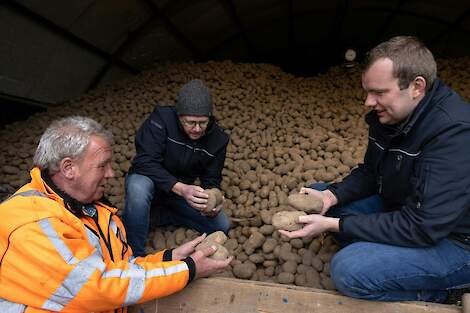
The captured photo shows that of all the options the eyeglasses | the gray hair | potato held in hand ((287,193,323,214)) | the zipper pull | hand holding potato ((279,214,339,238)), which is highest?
the eyeglasses

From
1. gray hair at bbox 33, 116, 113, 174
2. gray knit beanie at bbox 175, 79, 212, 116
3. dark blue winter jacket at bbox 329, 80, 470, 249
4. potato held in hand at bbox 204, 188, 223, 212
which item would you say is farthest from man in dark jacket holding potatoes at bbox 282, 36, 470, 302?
gray hair at bbox 33, 116, 113, 174

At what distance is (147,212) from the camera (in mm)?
2465

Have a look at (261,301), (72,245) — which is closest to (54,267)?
(72,245)

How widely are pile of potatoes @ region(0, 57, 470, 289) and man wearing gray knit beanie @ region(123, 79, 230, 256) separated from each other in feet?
0.59

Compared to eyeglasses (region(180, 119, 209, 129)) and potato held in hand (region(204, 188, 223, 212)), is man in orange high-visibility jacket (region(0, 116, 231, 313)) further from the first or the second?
eyeglasses (region(180, 119, 209, 129))

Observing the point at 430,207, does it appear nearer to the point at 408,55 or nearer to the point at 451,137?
the point at 451,137

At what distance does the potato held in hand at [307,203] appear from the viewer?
2092mm

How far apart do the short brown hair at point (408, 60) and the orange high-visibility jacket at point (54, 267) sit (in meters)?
1.26

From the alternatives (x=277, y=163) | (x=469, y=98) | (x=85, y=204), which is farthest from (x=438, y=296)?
(x=469, y=98)

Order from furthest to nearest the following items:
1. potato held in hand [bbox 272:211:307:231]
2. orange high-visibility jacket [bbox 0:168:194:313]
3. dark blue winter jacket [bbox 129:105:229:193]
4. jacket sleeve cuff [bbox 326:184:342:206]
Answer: dark blue winter jacket [bbox 129:105:229:193]
jacket sleeve cuff [bbox 326:184:342:206]
potato held in hand [bbox 272:211:307:231]
orange high-visibility jacket [bbox 0:168:194:313]

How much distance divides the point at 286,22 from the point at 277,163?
14.9 ft

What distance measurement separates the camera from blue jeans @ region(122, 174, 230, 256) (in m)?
2.44

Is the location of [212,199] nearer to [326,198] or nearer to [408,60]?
[326,198]

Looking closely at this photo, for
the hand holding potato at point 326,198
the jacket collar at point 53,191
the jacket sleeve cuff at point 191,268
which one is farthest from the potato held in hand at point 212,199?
the jacket collar at point 53,191
